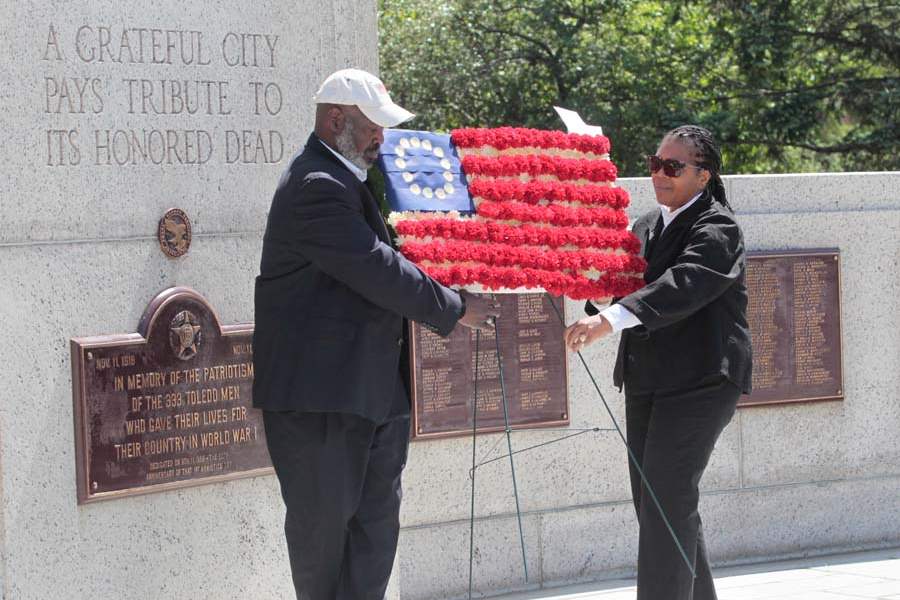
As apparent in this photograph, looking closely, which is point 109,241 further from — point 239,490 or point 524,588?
point 524,588

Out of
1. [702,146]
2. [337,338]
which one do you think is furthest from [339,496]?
[702,146]

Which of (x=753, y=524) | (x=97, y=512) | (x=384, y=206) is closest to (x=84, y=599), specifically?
(x=97, y=512)

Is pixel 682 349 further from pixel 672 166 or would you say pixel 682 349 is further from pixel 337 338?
pixel 337 338

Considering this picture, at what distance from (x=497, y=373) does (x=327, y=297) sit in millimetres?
2291

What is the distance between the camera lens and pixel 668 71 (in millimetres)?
17656

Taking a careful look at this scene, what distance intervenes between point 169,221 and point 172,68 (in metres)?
0.56

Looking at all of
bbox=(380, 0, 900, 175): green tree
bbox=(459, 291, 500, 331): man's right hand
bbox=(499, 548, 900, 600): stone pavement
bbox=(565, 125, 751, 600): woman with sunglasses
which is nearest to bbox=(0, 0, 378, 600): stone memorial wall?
bbox=(459, 291, 500, 331): man's right hand

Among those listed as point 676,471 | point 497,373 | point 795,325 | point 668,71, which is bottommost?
point 676,471

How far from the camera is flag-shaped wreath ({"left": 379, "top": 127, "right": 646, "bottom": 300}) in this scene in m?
4.60

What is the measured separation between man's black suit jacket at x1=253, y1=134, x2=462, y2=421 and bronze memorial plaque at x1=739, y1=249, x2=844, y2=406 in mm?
3157

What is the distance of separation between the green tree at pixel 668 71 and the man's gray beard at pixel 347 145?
1225 centimetres

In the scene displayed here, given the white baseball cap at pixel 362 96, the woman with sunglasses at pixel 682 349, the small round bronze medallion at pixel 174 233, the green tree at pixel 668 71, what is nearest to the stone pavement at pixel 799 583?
the woman with sunglasses at pixel 682 349

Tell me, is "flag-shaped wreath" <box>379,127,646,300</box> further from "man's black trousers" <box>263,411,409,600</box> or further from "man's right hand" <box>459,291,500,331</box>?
"man's black trousers" <box>263,411,409,600</box>

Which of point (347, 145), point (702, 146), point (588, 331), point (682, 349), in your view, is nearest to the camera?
point (347, 145)
